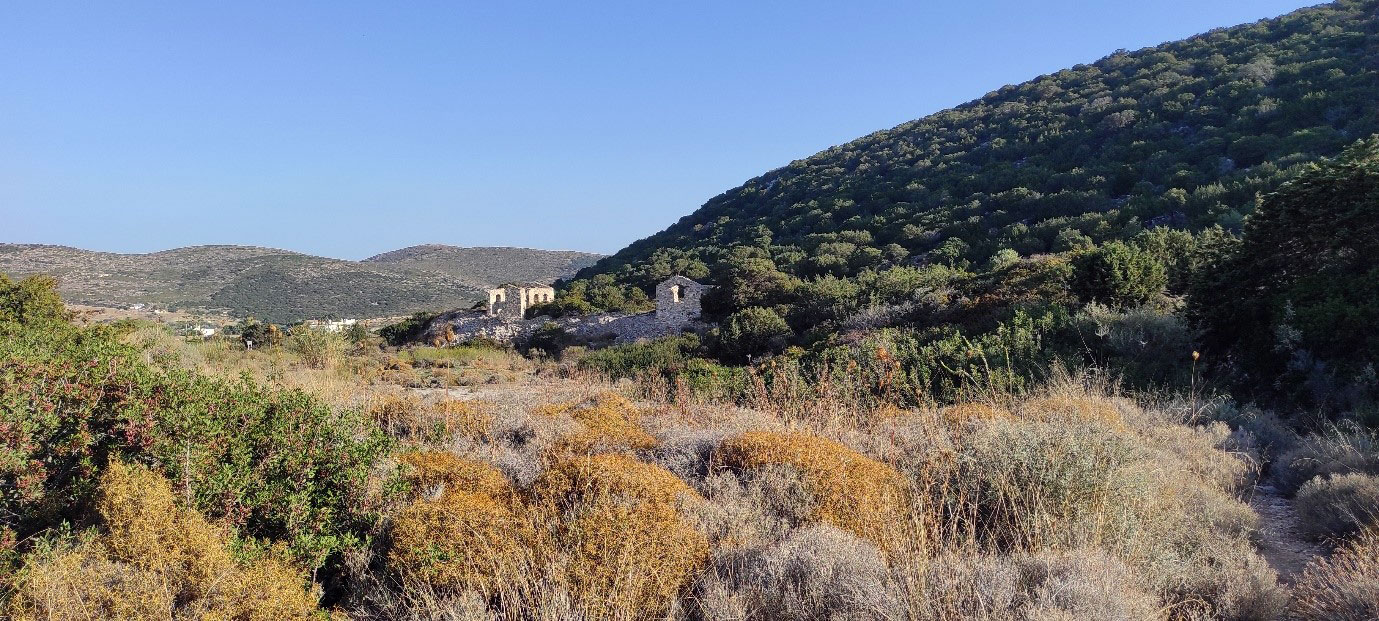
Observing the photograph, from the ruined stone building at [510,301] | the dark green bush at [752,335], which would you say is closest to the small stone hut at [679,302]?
the dark green bush at [752,335]

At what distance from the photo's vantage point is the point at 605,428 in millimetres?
4746

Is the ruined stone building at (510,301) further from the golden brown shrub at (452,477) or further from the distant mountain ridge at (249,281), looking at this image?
the golden brown shrub at (452,477)

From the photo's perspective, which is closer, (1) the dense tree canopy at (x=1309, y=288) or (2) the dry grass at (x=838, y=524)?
(2) the dry grass at (x=838, y=524)

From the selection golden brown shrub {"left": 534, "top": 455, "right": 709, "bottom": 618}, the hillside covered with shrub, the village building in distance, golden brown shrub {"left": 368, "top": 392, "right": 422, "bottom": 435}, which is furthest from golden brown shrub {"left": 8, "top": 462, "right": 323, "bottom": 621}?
the village building in distance

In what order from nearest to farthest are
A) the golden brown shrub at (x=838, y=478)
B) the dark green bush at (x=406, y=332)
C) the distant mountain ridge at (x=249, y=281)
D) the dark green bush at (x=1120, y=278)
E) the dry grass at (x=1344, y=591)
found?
the dry grass at (x=1344, y=591), the golden brown shrub at (x=838, y=478), the dark green bush at (x=1120, y=278), the dark green bush at (x=406, y=332), the distant mountain ridge at (x=249, y=281)

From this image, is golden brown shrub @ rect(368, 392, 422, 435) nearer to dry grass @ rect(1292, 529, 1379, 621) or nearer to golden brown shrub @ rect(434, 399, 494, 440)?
golden brown shrub @ rect(434, 399, 494, 440)

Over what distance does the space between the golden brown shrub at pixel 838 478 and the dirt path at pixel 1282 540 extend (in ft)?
5.88

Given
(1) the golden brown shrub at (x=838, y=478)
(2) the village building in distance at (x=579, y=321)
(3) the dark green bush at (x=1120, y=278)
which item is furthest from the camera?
(2) the village building in distance at (x=579, y=321)

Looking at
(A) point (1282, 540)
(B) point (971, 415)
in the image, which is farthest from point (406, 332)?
(A) point (1282, 540)

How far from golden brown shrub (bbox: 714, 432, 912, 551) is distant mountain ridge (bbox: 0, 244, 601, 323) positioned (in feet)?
130

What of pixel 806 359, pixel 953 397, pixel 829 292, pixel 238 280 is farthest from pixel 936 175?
pixel 238 280

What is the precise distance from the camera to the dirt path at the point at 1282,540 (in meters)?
3.22

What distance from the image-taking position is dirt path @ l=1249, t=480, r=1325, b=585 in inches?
127

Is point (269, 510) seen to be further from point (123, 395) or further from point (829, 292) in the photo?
point (829, 292)
